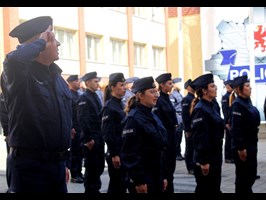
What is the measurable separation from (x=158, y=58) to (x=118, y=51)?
607 centimetres

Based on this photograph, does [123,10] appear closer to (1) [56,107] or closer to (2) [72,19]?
(2) [72,19]

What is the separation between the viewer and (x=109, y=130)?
6.95 m

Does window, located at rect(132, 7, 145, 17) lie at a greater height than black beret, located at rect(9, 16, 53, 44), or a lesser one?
greater

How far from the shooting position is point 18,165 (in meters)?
3.88

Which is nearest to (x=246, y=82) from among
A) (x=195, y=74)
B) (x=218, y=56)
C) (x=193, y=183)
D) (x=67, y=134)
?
(x=193, y=183)

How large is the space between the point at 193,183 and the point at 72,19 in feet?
68.4

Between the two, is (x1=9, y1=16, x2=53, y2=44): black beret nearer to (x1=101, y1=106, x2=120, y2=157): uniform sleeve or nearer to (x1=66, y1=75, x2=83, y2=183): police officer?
(x1=101, y1=106, x2=120, y2=157): uniform sleeve

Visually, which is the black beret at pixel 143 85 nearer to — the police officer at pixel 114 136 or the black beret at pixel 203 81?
the black beret at pixel 203 81

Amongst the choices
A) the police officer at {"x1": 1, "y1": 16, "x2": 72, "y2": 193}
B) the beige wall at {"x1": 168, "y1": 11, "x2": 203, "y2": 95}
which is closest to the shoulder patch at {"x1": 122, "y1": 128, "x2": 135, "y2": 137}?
the police officer at {"x1": 1, "y1": 16, "x2": 72, "y2": 193}

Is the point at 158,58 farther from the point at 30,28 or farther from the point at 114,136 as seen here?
the point at 30,28

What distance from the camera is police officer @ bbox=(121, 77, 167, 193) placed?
16.0 ft

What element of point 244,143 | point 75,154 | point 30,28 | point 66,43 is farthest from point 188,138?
point 66,43

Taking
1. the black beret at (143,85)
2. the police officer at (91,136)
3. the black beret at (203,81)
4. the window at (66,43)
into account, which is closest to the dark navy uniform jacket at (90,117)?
the police officer at (91,136)

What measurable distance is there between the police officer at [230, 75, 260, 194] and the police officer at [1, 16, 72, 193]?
354 centimetres
